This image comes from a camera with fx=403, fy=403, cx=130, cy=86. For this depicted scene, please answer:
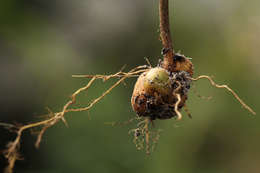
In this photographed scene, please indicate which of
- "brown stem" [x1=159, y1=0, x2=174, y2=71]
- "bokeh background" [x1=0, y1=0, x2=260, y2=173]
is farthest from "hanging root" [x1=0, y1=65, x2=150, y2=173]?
"bokeh background" [x1=0, y1=0, x2=260, y2=173]

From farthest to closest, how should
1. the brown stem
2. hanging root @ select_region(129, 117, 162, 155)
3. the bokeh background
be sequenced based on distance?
the bokeh background → hanging root @ select_region(129, 117, 162, 155) → the brown stem

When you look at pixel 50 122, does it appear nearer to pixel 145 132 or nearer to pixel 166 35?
pixel 145 132

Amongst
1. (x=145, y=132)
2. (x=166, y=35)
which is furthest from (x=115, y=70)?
(x=166, y=35)

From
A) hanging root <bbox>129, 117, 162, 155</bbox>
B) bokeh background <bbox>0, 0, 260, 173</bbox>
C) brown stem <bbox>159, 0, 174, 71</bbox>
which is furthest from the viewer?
bokeh background <bbox>0, 0, 260, 173</bbox>

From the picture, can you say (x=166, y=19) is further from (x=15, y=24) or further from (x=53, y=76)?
(x=15, y=24)

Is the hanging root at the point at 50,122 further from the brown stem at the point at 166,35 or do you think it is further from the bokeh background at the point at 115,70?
the bokeh background at the point at 115,70

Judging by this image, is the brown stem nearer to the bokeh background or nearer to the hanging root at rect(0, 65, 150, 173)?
the hanging root at rect(0, 65, 150, 173)

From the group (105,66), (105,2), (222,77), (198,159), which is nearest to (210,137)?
(198,159)
